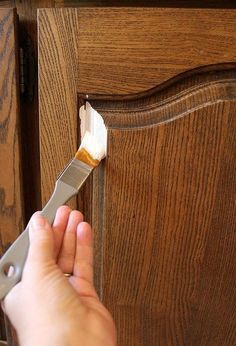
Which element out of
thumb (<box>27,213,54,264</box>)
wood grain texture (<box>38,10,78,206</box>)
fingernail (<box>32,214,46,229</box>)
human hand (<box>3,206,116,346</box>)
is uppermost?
wood grain texture (<box>38,10,78,206</box>)

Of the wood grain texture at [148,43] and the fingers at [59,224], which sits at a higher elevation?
the wood grain texture at [148,43]

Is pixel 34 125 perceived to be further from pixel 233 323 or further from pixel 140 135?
pixel 233 323

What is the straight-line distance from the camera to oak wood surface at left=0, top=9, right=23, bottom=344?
0.30 meters

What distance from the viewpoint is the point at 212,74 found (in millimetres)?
285

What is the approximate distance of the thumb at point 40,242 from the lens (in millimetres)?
248

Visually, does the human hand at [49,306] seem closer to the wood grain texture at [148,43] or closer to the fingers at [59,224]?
the fingers at [59,224]

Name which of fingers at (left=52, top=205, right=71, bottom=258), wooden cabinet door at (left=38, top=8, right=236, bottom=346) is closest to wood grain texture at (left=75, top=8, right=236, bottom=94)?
wooden cabinet door at (left=38, top=8, right=236, bottom=346)

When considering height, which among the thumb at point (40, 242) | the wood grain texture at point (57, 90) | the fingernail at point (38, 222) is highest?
the wood grain texture at point (57, 90)

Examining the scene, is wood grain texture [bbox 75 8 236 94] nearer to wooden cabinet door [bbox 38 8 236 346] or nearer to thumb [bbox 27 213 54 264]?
wooden cabinet door [bbox 38 8 236 346]

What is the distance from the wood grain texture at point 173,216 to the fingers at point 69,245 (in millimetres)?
56

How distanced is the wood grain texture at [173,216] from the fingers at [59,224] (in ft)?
0.21

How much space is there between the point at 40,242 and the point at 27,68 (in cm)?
19

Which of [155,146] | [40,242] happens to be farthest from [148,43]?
[40,242]

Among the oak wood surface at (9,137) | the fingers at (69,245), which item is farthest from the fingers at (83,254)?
the oak wood surface at (9,137)
